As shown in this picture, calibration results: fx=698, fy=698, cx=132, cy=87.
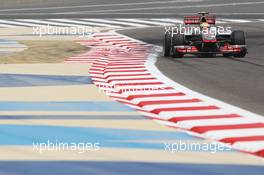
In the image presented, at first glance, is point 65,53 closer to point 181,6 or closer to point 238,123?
point 238,123

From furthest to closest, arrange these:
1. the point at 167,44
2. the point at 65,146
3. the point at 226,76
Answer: the point at 167,44
the point at 226,76
the point at 65,146

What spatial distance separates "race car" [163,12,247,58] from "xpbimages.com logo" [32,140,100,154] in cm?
1042

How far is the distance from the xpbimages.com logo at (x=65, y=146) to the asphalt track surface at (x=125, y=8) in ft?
97.5

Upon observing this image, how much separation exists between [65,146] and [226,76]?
677 centimetres

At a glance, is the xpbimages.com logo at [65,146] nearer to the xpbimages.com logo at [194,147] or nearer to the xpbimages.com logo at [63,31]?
the xpbimages.com logo at [194,147]

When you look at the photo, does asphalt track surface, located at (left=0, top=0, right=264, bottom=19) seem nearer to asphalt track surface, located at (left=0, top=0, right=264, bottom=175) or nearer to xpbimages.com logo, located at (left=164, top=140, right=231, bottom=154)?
asphalt track surface, located at (left=0, top=0, right=264, bottom=175)

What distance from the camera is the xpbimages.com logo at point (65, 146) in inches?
265

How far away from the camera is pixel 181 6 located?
42.8 m

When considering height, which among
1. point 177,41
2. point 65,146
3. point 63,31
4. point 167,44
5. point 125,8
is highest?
point 65,146

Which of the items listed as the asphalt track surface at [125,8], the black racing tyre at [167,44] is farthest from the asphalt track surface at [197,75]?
the black racing tyre at [167,44]

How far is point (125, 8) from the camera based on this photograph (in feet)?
139

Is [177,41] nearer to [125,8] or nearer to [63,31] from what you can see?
[63,31]

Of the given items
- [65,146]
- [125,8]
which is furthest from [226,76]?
[125,8]

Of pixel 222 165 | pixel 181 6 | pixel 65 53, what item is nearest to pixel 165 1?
pixel 181 6
